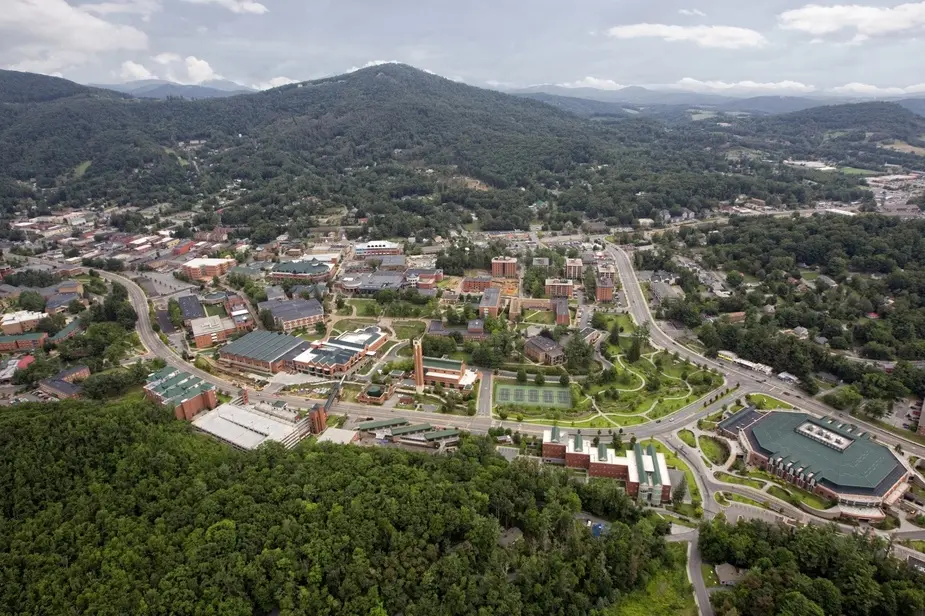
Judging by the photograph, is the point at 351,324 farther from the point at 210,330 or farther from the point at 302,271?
the point at 302,271

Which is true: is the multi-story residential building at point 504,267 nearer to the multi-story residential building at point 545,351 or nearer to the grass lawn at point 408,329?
the grass lawn at point 408,329

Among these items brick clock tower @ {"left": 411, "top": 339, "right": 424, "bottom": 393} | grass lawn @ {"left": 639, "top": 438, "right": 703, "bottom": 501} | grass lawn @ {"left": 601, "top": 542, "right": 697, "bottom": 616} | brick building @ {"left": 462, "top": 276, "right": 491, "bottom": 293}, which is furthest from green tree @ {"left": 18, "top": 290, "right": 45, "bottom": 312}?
grass lawn @ {"left": 601, "top": 542, "right": 697, "bottom": 616}

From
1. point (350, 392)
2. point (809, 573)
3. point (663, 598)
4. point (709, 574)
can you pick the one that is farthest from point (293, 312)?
point (809, 573)

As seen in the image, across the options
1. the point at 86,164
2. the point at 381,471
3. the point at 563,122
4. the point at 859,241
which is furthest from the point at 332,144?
the point at 381,471

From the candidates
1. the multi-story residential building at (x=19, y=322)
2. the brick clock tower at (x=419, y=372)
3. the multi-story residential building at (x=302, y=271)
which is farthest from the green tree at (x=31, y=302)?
the brick clock tower at (x=419, y=372)

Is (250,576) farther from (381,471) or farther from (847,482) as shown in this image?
(847,482)
